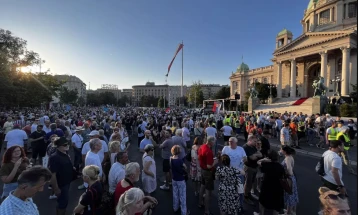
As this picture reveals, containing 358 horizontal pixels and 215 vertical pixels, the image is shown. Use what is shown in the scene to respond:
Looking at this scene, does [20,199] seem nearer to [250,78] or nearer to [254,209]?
[254,209]

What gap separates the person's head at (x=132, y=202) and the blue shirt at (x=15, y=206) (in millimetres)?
960

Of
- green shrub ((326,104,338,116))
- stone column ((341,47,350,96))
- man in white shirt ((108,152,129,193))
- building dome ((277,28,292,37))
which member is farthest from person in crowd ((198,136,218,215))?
building dome ((277,28,292,37))

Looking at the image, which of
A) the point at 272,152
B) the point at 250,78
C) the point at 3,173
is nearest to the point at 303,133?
the point at 272,152

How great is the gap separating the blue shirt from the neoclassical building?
4051 centimetres

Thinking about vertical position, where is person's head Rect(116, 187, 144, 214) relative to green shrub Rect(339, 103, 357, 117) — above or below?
below

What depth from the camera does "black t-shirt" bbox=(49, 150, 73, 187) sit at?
3881 millimetres

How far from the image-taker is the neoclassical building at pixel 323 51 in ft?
110

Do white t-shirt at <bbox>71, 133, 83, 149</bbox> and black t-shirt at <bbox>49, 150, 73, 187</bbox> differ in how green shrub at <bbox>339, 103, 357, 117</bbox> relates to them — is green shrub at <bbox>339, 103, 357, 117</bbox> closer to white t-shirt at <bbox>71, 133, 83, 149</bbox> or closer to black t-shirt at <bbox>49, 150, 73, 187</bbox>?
white t-shirt at <bbox>71, 133, 83, 149</bbox>

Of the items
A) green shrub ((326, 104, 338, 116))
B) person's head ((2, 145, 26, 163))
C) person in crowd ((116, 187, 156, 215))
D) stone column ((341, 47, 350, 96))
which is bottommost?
person in crowd ((116, 187, 156, 215))

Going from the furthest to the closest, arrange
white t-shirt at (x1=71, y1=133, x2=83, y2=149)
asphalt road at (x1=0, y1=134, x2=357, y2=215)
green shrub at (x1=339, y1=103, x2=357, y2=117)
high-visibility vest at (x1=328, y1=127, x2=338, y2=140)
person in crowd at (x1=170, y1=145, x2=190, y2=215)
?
green shrub at (x1=339, y1=103, x2=357, y2=117) → high-visibility vest at (x1=328, y1=127, x2=338, y2=140) → white t-shirt at (x1=71, y1=133, x2=83, y2=149) → asphalt road at (x1=0, y1=134, x2=357, y2=215) → person in crowd at (x1=170, y1=145, x2=190, y2=215)

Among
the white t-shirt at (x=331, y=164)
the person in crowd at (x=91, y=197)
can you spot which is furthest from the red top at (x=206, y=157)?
the person in crowd at (x=91, y=197)

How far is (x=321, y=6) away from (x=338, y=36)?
18.5m

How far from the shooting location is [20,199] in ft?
7.08

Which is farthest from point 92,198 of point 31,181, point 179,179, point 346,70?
point 346,70
